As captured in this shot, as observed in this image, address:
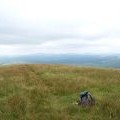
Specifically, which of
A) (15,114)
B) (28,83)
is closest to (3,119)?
(15,114)

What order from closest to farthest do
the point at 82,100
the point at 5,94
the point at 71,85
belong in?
the point at 82,100
the point at 5,94
the point at 71,85

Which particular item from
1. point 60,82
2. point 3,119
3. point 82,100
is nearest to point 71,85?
point 60,82

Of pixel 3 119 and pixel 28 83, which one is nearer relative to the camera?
pixel 3 119

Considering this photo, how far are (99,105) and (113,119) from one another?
206cm

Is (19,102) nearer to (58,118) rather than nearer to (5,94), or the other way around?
(58,118)

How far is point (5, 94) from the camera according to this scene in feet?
59.6

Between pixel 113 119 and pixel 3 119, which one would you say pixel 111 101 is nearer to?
pixel 113 119

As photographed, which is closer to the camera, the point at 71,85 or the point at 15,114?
the point at 15,114

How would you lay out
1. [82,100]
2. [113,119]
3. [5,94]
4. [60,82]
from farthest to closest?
[60,82]
[5,94]
[82,100]
[113,119]

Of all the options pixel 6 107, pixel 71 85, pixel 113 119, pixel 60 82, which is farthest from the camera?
pixel 60 82

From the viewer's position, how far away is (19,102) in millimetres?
14477

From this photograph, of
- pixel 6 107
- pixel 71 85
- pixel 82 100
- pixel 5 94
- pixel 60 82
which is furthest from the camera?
pixel 60 82

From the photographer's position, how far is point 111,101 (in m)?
14.6

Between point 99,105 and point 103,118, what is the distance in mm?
1869
